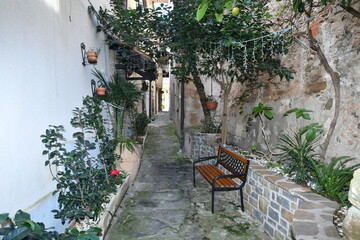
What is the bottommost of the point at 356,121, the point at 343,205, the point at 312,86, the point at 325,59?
the point at 343,205

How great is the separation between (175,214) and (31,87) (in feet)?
7.82

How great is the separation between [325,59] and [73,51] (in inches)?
126

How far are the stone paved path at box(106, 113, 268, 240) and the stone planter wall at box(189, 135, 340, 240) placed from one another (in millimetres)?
214

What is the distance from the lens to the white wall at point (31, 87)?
167cm

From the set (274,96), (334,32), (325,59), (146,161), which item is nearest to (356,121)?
(325,59)

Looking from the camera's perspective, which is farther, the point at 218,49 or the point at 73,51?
the point at 218,49

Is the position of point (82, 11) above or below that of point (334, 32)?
above

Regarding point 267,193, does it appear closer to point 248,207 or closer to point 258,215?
point 258,215

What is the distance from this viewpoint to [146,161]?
6137 mm

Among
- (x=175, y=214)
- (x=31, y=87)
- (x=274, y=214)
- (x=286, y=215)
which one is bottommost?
(x=175, y=214)

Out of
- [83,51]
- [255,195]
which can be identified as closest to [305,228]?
[255,195]

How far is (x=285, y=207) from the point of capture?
2418mm

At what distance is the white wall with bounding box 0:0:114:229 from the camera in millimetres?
1675

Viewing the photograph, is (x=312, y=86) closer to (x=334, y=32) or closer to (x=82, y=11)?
(x=334, y=32)
